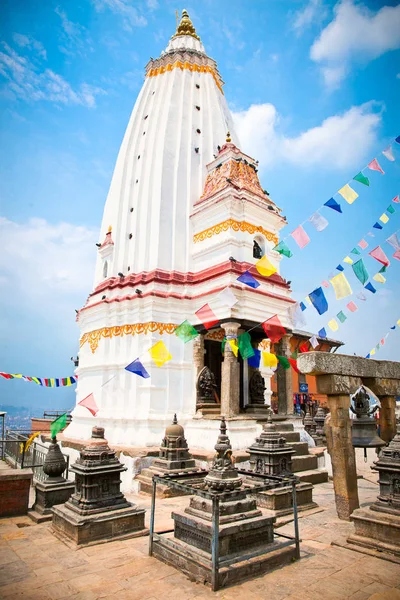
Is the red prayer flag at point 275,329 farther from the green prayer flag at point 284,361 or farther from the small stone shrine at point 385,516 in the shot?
the small stone shrine at point 385,516

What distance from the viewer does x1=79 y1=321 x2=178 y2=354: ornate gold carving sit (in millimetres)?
14764

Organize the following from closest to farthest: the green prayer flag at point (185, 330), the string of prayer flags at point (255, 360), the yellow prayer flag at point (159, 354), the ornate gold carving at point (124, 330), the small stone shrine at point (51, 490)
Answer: the small stone shrine at point (51, 490) < the green prayer flag at point (185, 330) < the yellow prayer flag at point (159, 354) < the string of prayer flags at point (255, 360) < the ornate gold carving at point (124, 330)

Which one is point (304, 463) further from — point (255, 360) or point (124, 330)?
point (124, 330)

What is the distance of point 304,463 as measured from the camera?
1128 centimetres

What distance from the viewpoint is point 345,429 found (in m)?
7.10

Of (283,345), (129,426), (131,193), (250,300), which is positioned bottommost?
(129,426)

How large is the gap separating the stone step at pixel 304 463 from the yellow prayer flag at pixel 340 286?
16.2 feet

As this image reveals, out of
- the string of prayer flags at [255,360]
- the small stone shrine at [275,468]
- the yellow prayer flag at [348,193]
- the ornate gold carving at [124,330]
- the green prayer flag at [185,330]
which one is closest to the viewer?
the small stone shrine at [275,468]

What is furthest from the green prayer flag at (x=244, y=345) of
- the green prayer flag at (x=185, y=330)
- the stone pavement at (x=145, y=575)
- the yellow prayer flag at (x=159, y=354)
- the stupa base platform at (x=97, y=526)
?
the stupa base platform at (x=97, y=526)

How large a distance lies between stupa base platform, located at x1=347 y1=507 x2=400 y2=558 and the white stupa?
6.34 metres

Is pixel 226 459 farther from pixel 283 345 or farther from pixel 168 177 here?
pixel 168 177

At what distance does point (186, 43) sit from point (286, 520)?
2425cm

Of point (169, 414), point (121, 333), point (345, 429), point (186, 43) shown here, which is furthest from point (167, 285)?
point (186, 43)

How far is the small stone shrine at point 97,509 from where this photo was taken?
6.16m
